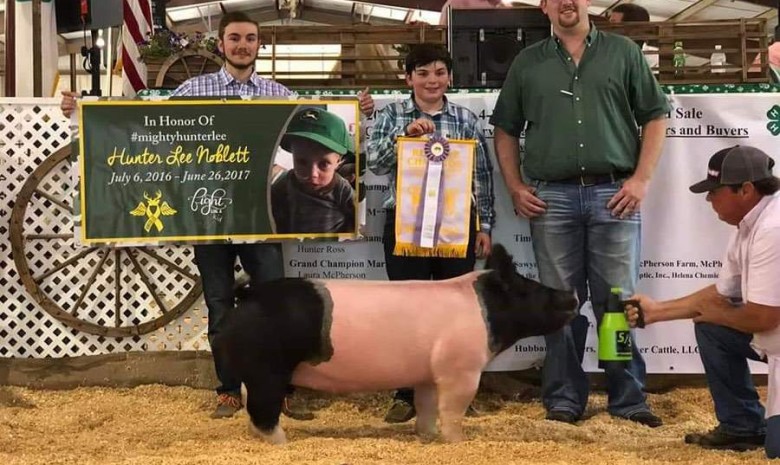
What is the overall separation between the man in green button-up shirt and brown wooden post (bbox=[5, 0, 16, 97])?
13.4 ft

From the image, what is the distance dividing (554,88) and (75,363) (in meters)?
2.94

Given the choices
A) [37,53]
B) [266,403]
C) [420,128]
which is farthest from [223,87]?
[37,53]

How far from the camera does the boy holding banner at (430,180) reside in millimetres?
4094

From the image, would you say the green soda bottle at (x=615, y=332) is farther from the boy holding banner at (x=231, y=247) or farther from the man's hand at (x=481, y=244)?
the boy holding banner at (x=231, y=247)

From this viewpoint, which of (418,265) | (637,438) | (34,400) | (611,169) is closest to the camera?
(637,438)

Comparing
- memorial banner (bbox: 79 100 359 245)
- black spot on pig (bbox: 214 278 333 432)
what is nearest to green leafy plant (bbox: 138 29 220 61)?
memorial banner (bbox: 79 100 359 245)

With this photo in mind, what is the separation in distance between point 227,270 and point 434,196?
1092 mm

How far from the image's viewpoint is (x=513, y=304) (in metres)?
3.54

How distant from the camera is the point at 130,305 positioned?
477cm

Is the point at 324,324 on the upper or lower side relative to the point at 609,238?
lower

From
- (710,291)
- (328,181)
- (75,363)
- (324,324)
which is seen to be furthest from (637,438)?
(75,363)

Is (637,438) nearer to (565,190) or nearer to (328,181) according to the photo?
(565,190)

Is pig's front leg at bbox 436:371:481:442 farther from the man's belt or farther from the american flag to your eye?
the american flag

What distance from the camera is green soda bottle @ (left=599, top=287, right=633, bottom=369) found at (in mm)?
3629
